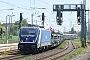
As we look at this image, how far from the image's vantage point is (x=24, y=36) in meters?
30.9

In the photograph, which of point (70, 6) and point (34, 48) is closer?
point (34, 48)

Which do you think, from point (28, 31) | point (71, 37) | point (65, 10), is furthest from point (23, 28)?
point (71, 37)

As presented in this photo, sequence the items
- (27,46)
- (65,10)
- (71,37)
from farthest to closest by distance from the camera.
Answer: (71,37) → (65,10) → (27,46)

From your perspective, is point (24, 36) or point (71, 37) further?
point (71, 37)

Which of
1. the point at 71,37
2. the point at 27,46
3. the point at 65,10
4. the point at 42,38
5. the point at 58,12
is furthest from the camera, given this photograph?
the point at 71,37

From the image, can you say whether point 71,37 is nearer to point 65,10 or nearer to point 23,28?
point 65,10

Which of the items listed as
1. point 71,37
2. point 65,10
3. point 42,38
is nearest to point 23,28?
point 42,38

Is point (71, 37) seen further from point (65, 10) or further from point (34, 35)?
point (34, 35)

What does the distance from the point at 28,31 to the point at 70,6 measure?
25119mm

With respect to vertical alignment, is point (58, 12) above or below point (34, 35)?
above

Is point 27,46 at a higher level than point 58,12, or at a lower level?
lower

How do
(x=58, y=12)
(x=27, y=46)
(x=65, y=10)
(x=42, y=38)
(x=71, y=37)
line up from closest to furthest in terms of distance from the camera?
(x=27, y=46) < (x=42, y=38) < (x=58, y=12) < (x=65, y=10) < (x=71, y=37)

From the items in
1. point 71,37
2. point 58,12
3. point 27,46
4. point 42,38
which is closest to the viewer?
point 27,46

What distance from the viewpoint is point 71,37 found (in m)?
135
